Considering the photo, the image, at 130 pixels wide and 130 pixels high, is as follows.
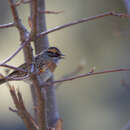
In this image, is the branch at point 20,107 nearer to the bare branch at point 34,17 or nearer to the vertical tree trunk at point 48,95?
the bare branch at point 34,17

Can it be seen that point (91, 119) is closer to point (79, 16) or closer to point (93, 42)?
point (93, 42)

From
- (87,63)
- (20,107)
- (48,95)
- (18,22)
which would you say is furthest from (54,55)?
(87,63)

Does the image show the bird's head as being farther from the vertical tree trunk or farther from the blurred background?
the blurred background

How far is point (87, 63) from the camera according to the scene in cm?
720

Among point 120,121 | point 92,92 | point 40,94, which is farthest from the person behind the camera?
point 92,92

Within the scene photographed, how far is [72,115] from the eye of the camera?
22.7 ft

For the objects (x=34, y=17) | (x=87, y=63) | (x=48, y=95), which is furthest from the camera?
(x=87, y=63)

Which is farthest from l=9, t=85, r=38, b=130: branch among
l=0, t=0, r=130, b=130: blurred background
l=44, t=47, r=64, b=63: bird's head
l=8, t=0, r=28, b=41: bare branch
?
l=0, t=0, r=130, b=130: blurred background

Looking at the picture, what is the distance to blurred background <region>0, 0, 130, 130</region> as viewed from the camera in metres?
6.82

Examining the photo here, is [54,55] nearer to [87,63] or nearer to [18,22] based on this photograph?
[18,22]

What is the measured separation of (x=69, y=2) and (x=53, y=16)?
601 mm

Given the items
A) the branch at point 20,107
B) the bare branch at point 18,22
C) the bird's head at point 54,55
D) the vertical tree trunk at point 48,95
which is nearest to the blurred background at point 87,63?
the bird's head at point 54,55

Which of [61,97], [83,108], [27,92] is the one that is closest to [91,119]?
[83,108]

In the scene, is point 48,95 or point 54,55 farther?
point 54,55
